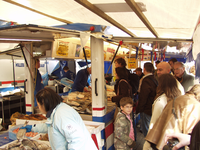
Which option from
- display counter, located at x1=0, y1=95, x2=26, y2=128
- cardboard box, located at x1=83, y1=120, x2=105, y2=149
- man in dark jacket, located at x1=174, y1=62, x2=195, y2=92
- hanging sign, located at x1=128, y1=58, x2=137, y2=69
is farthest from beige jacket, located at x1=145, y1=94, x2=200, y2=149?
display counter, located at x1=0, y1=95, x2=26, y2=128

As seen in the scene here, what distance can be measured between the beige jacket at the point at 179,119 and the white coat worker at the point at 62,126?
81cm

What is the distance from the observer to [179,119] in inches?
68.6

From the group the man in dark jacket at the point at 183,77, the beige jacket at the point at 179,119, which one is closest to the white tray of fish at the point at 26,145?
the beige jacket at the point at 179,119

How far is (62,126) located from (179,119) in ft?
4.10

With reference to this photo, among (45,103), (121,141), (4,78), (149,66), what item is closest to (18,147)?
(45,103)

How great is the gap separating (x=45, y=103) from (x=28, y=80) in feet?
9.04

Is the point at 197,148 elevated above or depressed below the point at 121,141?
above

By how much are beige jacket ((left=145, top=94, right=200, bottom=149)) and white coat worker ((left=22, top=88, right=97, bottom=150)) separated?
805mm

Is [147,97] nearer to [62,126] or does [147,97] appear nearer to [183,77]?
[183,77]

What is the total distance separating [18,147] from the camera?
2.64 meters

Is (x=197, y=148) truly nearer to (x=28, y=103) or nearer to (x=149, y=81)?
(x=149, y=81)

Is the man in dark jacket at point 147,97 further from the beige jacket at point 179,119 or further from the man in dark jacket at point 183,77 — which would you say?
the beige jacket at point 179,119

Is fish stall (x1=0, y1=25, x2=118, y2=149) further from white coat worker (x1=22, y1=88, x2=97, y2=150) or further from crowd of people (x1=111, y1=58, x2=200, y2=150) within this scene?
white coat worker (x1=22, y1=88, x2=97, y2=150)

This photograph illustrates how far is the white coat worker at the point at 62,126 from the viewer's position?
1829 mm
